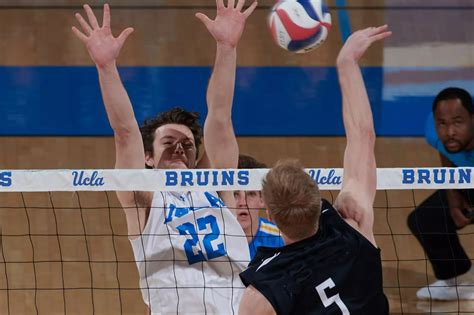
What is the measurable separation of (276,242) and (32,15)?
420cm

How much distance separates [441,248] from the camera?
7.59m

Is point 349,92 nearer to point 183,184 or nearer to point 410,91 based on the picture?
point 183,184

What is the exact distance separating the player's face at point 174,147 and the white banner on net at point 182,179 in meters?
0.25

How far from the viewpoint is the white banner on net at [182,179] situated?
4.70 m

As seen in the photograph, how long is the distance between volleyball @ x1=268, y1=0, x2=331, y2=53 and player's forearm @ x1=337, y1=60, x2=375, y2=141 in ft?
5.17

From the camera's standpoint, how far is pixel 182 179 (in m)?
4.73

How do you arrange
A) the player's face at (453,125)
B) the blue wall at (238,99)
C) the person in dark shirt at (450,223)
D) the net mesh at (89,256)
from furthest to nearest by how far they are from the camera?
1. the blue wall at (238,99)
2. the player's face at (453,125)
3. the person in dark shirt at (450,223)
4. the net mesh at (89,256)

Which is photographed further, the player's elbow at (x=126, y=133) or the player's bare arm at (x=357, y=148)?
the player's elbow at (x=126, y=133)

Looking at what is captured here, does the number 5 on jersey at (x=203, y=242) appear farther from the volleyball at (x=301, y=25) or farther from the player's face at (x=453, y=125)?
the player's face at (x=453, y=125)

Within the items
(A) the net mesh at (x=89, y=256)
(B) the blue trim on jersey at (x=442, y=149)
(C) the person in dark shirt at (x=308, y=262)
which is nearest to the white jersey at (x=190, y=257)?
(C) the person in dark shirt at (x=308, y=262)

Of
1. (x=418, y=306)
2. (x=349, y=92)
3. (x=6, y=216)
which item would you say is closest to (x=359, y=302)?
(x=349, y=92)

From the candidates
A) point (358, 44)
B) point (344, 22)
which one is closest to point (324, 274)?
point (358, 44)

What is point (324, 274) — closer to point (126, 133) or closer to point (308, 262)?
point (308, 262)

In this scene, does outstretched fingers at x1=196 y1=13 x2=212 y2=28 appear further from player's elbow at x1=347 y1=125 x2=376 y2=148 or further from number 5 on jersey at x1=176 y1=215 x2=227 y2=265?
player's elbow at x1=347 y1=125 x2=376 y2=148
